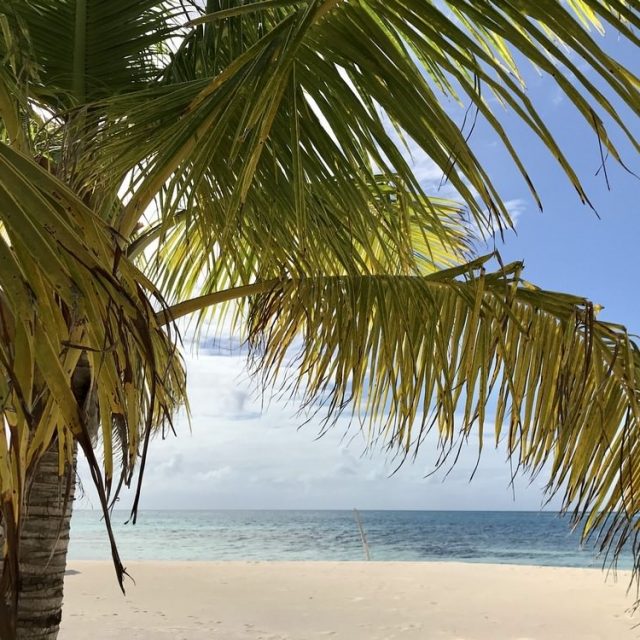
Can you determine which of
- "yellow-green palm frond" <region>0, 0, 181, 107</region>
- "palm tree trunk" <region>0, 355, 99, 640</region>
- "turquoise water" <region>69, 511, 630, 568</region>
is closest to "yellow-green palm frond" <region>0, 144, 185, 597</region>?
"palm tree trunk" <region>0, 355, 99, 640</region>

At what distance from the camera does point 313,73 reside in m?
1.67

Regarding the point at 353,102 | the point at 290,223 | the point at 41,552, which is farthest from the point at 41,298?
the point at 41,552

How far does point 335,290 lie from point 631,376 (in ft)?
3.55

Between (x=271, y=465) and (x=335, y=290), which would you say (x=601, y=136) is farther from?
(x=271, y=465)

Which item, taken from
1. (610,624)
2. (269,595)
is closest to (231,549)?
(269,595)

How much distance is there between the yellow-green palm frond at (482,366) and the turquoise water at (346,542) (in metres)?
16.8

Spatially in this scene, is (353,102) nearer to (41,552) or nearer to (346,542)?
(41,552)

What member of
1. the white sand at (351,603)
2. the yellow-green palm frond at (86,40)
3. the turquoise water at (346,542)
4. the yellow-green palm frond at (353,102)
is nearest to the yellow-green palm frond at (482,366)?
the yellow-green palm frond at (353,102)

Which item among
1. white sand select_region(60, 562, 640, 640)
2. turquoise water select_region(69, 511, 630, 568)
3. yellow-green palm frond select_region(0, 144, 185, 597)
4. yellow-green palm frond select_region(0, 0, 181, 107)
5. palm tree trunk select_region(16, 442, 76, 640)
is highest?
yellow-green palm frond select_region(0, 0, 181, 107)

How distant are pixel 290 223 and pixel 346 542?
29.1 meters

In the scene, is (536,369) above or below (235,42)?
below

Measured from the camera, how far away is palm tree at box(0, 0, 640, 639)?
0.77 meters

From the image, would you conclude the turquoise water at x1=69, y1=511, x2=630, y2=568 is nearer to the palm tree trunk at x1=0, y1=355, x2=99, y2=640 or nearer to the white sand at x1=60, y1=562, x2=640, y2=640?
the white sand at x1=60, y1=562, x2=640, y2=640

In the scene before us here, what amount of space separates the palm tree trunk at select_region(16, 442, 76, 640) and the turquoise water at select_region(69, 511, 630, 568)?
1679 cm
